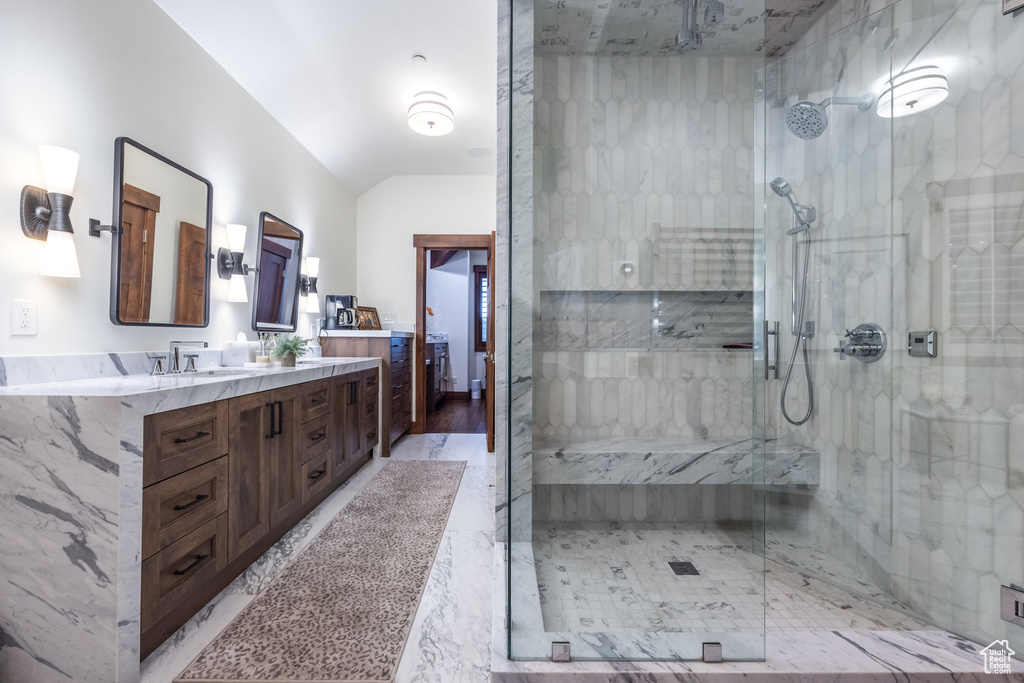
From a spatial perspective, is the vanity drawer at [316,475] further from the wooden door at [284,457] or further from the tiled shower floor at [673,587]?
the tiled shower floor at [673,587]

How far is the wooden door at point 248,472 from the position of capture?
1801 mm

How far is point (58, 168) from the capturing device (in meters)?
1.62

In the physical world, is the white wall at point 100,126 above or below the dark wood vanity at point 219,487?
above

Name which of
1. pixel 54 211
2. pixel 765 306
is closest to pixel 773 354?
pixel 765 306

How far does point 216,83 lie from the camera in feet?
8.49

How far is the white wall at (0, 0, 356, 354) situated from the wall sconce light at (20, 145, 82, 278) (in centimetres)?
4

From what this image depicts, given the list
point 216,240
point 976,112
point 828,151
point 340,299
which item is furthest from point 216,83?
point 976,112

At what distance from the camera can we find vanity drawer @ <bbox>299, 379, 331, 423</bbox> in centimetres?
246

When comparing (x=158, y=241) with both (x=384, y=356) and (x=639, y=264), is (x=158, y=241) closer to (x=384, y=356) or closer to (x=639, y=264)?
(x=384, y=356)

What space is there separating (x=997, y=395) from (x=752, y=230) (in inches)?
33.9

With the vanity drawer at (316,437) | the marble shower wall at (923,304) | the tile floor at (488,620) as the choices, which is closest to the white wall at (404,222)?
the vanity drawer at (316,437)

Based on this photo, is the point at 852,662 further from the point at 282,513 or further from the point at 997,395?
the point at 282,513

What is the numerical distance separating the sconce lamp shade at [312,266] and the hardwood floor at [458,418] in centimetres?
199

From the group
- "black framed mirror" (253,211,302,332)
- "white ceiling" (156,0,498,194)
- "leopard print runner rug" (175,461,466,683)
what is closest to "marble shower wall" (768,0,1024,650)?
"leopard print runner rug" (175,461,466,683)
